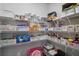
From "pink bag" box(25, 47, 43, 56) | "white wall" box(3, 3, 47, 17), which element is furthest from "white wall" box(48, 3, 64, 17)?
"pink bag" box(25, 47, 43, 56)

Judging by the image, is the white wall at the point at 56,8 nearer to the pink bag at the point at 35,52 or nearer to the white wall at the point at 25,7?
the white wall at the point at 25,7

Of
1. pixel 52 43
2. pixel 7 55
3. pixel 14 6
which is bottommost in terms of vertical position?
pixel 7 55

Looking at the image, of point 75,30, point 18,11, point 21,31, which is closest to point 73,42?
point 75,30

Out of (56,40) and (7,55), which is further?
(56,40)

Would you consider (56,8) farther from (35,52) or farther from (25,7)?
(35,52)

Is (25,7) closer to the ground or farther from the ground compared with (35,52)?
farther from the ground

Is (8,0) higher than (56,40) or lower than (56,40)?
higher

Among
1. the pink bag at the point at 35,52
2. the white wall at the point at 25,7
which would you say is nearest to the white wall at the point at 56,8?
the white wall at the point at 25,7

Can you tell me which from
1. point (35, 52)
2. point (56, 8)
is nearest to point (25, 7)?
point (56, 8)

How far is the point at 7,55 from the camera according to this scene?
978mm

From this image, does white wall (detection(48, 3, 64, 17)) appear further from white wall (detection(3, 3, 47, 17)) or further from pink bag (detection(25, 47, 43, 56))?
pink bag (detection(25, 47, 43, 56))

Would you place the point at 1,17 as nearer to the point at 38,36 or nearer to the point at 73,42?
the point at 38,36

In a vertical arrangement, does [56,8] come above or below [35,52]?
above

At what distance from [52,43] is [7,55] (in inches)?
20.5
